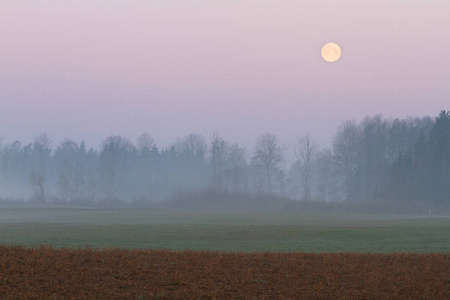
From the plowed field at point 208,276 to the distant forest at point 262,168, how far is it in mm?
75747

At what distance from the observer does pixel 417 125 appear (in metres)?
123

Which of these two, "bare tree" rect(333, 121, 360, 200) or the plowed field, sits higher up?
"bare tree" rect(333, 121, 360, 200)

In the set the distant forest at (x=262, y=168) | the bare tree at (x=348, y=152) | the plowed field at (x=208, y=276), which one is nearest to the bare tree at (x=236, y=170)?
the distant forest at (x=262, y=168)

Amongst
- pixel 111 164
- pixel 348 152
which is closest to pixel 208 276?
pixel 348 152

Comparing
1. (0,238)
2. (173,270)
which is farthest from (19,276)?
(0,238)

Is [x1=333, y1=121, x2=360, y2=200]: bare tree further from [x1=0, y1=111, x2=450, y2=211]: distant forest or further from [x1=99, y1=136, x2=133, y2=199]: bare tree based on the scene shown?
[x1=99, y1=136, x2=133, y2=199]: bare tree

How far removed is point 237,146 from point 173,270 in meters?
147

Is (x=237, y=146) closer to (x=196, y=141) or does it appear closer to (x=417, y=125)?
(x=196, y=141)

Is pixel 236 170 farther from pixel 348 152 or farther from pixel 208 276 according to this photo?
pixel 208 276

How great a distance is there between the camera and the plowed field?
13547 mm

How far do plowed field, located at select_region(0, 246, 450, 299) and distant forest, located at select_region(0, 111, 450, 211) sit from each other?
75.7 meters

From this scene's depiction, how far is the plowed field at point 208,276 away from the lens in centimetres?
1355

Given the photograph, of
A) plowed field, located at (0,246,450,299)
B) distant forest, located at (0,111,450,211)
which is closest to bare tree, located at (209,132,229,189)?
distant forest, located at (0,111,450,211)

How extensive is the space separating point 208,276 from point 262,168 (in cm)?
11831
